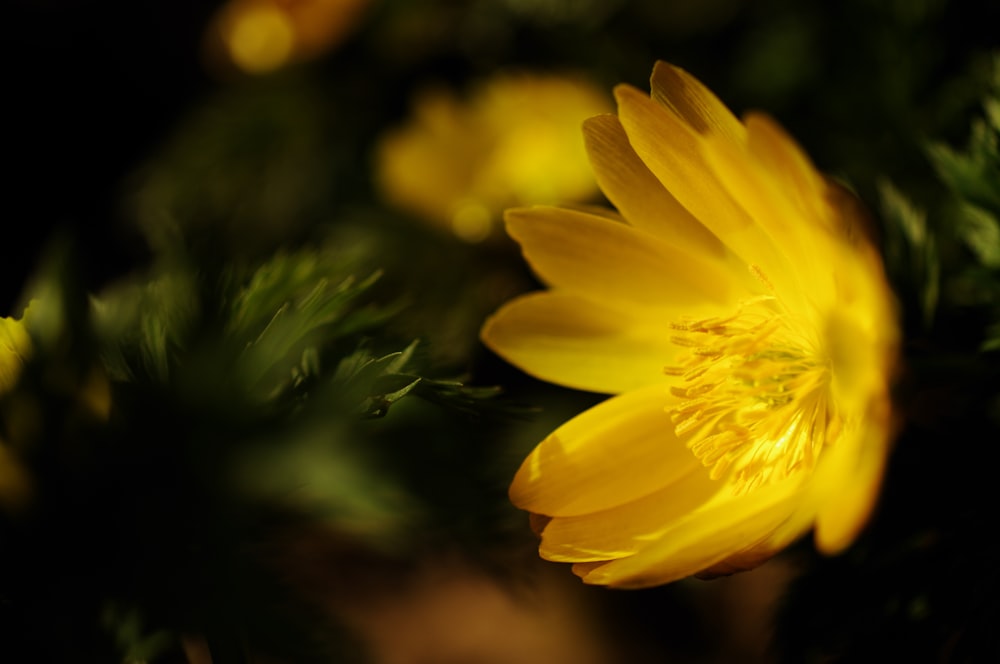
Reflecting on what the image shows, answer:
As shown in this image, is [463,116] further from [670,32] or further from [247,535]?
[247,535]

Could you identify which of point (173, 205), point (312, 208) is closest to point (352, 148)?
point (312, 208)

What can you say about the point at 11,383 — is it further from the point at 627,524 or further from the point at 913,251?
the point at 913,251

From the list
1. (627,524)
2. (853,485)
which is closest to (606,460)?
(627,524)

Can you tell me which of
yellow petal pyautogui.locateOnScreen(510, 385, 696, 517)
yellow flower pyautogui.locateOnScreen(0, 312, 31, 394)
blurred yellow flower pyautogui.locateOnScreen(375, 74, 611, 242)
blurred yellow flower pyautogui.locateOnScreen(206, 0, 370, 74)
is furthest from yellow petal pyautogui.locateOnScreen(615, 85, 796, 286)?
blurred yellow flower pyautogui.locateOnScreen(206, 0, 370, 74)

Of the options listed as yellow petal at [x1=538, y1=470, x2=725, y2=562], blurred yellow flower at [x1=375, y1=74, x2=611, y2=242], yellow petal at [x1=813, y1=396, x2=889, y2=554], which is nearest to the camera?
yellow petal at [x1=813, y1=396, x2=889, y2=554]

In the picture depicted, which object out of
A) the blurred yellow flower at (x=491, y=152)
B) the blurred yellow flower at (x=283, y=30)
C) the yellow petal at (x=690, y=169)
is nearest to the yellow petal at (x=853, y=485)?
the yellow petal at (x=690, y=169)

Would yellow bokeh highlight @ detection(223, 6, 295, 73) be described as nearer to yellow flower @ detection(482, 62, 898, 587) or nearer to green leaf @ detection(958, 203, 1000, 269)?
yellow flower @ detection(482, 62, 898, 587)
